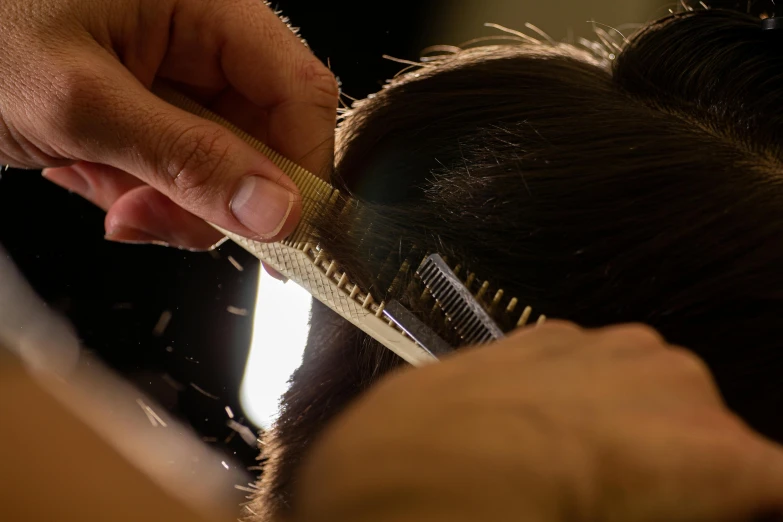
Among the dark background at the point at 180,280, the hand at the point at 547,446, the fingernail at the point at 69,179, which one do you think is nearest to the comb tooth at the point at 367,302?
the hand at the point at 547,446

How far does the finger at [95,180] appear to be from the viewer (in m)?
0.99

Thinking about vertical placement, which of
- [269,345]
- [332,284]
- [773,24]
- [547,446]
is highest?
[773,24]

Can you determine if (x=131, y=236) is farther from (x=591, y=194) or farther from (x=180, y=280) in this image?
(x=591, y=194)

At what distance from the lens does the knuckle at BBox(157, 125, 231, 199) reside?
24.5 inches

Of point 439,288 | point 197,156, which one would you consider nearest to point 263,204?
point 197,156

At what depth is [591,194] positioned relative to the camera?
0.58 m

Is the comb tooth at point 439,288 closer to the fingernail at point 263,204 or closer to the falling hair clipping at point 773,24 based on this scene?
the fingernail at point 263,204

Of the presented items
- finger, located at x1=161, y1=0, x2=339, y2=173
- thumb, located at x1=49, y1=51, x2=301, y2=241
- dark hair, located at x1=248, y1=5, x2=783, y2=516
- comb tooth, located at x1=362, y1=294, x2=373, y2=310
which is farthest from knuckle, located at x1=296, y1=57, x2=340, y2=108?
comb tooth, located at x1=362, y1=294, x2=373, y2=310

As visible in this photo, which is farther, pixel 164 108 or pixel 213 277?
pixel 213 277

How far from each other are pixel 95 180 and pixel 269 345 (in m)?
0.36

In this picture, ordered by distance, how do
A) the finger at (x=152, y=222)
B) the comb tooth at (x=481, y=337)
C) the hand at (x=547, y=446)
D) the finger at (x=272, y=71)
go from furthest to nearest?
the finger at (x=152, y=222), the finger at (x=272, y=71), the comb tooth at (x=481, y=337), the hand at (x=547, y=446)

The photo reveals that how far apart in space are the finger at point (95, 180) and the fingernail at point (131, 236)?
60mm

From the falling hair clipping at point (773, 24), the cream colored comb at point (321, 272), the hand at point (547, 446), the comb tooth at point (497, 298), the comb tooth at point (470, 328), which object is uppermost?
the falling hair clipping at point (773, 24)

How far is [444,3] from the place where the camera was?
105 centimetres
